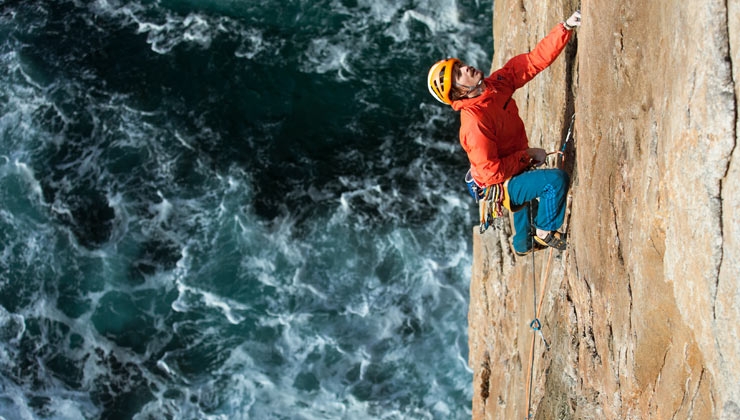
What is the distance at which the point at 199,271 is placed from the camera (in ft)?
49.1

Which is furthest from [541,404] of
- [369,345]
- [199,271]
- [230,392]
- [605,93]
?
[199,271]

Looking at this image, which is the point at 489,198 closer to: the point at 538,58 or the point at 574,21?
the point at 538,58

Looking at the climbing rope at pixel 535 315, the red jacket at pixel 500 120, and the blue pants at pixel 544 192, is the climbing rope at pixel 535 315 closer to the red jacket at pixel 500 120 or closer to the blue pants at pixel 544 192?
the blue pants at pixel 544 192

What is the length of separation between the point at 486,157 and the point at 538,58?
108 centimetres

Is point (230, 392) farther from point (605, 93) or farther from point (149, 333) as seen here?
point (605, 93)

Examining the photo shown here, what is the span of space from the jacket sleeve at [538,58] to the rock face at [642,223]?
217mm

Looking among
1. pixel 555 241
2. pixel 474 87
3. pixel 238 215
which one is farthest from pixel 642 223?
pixel 238 215

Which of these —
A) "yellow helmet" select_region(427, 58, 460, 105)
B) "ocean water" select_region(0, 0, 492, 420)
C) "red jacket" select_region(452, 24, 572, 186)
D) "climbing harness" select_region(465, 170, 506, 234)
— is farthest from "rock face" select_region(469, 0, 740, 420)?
"ocean water" select_region(0, 0, 492, 420)

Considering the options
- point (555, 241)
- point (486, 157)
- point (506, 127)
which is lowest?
point (555, 241)

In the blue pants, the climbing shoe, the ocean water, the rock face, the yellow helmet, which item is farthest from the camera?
the ocean water

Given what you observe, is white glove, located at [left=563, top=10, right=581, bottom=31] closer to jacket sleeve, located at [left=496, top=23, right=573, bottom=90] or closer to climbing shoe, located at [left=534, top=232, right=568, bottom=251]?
jacket sleeve, located at [left=496, top=23, right=573, bottom=90]

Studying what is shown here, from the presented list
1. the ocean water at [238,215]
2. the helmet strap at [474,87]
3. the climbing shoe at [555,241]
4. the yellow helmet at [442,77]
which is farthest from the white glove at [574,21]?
the ocean water at [238,215]

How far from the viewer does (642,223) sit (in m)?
4.99

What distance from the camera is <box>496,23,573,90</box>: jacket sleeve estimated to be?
20.7ft
